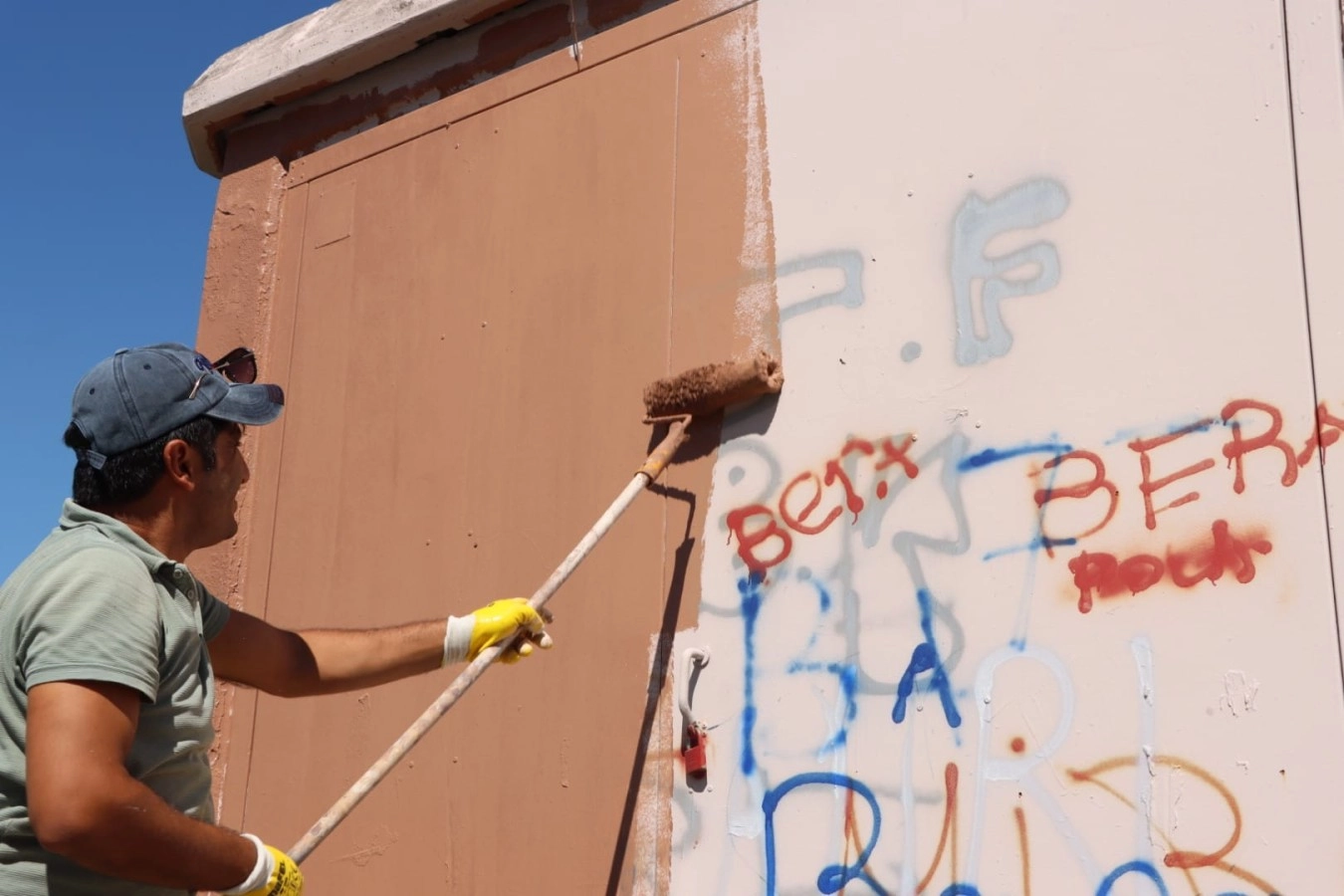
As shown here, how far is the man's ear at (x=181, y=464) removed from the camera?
8.18ft

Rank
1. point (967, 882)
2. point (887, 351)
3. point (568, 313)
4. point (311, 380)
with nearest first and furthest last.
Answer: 1. point (967, 882)
2. point (887, 351)
3. point (568, 313)
4. point (311, 380)

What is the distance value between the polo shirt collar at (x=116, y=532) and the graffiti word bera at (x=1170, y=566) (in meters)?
1.69

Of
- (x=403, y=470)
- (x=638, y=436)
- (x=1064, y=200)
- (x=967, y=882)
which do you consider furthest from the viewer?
(x=403, y=470)

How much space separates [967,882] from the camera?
2775 millimetres

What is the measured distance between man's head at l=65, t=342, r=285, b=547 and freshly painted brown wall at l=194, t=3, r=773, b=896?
1139mm

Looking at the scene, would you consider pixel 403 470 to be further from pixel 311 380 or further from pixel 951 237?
pixel 951 237

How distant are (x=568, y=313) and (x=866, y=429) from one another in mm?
998

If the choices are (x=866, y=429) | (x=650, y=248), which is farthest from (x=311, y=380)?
(x=866, y=429)

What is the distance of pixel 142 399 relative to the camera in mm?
2477

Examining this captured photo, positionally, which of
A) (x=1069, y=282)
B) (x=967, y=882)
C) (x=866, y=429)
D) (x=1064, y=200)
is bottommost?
(x=967, y=882)

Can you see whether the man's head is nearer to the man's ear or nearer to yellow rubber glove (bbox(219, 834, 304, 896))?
the man's ear

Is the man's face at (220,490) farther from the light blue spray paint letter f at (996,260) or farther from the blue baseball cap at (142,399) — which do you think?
the light blue spray paint letter f at (996,260)

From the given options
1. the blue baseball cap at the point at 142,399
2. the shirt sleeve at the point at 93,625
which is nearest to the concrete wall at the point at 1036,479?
the blue baseball cap at the point at 142,399

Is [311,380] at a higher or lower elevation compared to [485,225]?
lower
